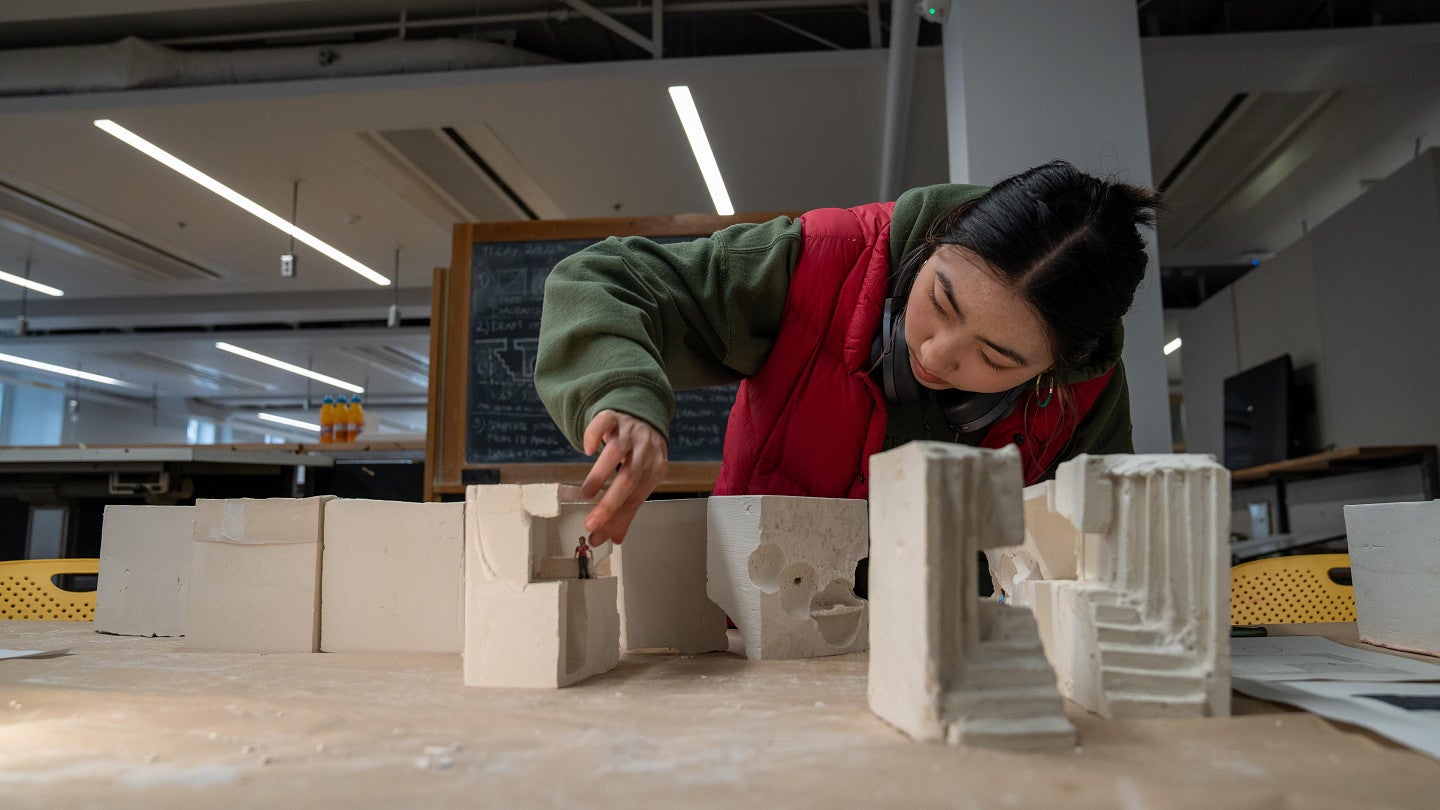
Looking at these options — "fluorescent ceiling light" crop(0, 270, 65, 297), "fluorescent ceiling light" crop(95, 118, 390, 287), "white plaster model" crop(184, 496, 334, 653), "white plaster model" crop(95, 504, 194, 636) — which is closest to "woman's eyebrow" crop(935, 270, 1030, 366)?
"white plaster model" crop(184, 496, 334, 653)

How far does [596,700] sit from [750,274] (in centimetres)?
74

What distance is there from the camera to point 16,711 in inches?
31.2

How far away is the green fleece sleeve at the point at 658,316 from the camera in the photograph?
3.68ft

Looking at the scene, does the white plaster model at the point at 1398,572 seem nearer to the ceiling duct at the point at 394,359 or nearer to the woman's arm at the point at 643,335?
→ the woman's arm at the point at 643,335

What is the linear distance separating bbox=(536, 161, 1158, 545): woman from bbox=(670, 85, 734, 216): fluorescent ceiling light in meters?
2.22

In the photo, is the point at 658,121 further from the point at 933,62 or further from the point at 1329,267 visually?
the point at 1329,267

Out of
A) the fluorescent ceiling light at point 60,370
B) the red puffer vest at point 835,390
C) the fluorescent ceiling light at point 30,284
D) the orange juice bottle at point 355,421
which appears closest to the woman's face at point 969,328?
the red puffer vest at point 835,390

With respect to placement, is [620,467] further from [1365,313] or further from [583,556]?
[1365,313]

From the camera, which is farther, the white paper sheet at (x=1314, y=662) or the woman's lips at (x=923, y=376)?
the woman's lips at (x=923, y=376)

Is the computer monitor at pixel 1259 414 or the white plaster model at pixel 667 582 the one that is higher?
the computer monitor at pixel 1259 414

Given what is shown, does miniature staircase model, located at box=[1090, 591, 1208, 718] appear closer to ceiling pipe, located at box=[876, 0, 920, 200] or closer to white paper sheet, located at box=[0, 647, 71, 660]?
white paper sheet, located at box=[0, 647, 71, 660]

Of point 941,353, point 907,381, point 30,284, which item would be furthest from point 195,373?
point 941,353

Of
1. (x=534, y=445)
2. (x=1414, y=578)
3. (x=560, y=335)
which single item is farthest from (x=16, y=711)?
(x=534, y=445)

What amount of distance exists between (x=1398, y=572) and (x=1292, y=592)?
2.77 ft
